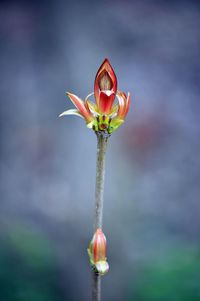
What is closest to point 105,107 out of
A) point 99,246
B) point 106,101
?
point 106,101

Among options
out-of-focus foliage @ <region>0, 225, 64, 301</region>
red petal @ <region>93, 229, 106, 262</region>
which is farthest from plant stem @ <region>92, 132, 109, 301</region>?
out-of-focus foliage @ <region>0, 225, 64, 301</region>

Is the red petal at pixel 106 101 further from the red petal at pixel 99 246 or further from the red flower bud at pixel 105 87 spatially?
the red petal at pixel 99 246

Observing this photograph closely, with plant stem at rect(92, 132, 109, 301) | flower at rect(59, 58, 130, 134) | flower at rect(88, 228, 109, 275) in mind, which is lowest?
flower at rect(88, 228, 109, 275)

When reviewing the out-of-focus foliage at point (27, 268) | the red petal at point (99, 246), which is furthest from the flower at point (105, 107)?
the out-of-focus foliage at point (27, 268)

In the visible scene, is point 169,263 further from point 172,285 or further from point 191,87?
point 191,87

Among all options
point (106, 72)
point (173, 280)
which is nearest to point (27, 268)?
point (173, 280)

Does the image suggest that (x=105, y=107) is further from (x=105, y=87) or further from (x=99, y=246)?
(x=99, y=246)

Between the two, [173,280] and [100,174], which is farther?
[173,280]

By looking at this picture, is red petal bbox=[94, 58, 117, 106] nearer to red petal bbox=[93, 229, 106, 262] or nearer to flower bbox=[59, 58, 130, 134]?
flower bbox=[59, 58, 130, 134]

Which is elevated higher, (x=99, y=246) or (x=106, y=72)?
(x=106, y=72)
